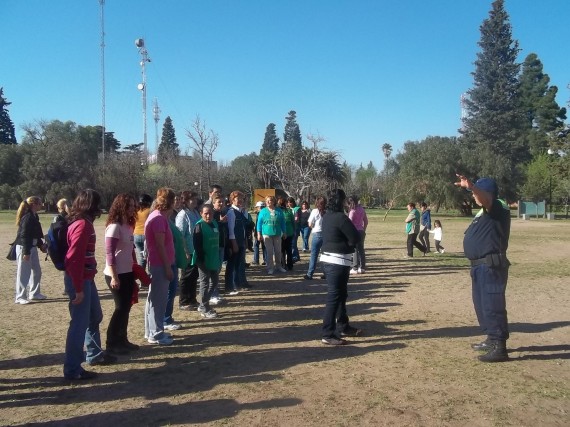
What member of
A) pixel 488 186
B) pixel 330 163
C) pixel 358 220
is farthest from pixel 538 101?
pixel 488 186

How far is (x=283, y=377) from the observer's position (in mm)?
4816

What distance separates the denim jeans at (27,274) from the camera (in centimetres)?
825

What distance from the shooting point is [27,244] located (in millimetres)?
8102

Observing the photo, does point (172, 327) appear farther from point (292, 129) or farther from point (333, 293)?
point (292, 129)

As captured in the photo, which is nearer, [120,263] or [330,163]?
[120,263]

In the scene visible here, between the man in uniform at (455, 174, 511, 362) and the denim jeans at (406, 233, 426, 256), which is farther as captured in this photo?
the denim jeans at (406, 233, 426, 256)

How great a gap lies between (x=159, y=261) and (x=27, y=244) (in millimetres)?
3681

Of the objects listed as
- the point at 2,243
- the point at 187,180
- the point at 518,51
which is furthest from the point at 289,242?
the point at 518,51

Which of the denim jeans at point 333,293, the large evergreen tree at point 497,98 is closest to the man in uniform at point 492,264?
the denim jeans at point 333,293

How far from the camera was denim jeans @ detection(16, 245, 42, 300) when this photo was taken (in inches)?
325

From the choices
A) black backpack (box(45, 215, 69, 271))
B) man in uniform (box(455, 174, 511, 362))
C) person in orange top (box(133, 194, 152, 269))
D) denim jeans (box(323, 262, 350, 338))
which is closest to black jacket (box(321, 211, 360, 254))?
denim jeans (box(323, 262, 350, 338))

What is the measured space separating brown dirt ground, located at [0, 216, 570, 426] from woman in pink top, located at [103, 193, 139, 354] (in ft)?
1.00

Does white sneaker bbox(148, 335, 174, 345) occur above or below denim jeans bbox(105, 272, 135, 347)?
below

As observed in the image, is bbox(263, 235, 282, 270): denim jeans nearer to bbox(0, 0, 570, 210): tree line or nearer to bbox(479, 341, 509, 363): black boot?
bbox(479, 341, 509, 363): black boot
